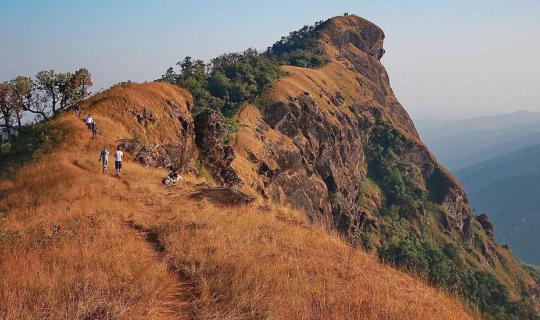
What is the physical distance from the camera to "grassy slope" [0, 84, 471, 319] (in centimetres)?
687

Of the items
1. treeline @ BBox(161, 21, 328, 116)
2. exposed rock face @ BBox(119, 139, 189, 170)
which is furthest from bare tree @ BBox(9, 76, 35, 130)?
treeline @ BBox(161, 21, 328, 116)

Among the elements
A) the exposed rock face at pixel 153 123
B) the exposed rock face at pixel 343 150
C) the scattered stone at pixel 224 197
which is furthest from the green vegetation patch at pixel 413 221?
the scattered stone at pixel 224 197

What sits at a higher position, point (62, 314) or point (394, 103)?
point (394, 103)

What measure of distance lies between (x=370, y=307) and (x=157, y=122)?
28.6 meters

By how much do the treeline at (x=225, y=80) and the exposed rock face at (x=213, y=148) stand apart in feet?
93.1

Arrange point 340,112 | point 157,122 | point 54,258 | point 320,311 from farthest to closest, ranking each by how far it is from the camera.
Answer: point 340,112 → point 157,122 → point 54,258 → point 320,311

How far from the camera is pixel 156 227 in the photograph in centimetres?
1350

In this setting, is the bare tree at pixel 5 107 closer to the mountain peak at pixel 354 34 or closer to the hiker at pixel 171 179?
the hiker at pixel 171 179

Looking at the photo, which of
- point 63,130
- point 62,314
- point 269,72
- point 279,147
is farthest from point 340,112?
point 62,314

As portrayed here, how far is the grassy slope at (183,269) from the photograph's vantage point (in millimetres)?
6867

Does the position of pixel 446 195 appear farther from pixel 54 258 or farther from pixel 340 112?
pixel 54 258

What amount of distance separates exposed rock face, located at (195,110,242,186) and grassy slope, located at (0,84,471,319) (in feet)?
62.0

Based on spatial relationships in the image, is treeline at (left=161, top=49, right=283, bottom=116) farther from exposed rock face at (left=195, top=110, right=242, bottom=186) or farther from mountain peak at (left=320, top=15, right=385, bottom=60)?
mountain peak at (left=320, top=15, right=385, bottom=60)

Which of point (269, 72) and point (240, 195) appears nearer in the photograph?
point (240, 195)
